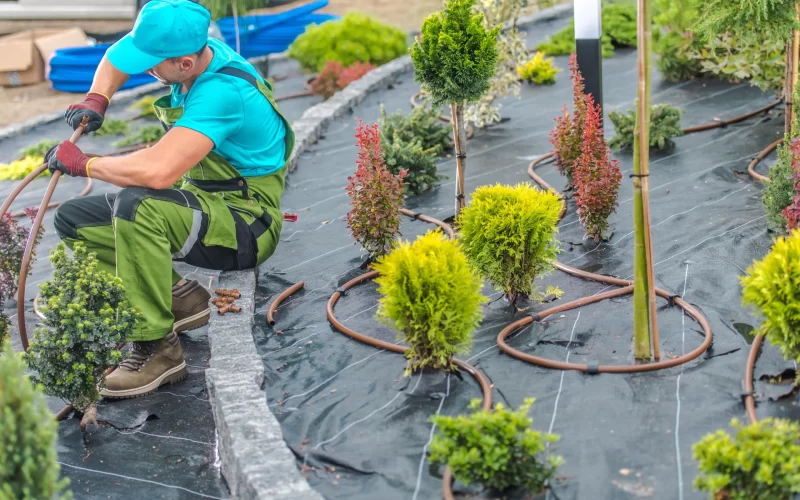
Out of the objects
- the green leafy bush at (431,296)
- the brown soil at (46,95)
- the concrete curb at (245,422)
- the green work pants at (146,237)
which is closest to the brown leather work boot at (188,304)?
the green work pants at (146,237)

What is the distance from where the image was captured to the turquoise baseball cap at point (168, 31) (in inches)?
161

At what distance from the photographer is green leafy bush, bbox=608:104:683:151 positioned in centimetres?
606

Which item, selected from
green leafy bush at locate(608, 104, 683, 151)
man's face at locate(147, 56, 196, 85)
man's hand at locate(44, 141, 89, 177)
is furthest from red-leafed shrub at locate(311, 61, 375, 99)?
man's hand at locate(44, 141, 89, 177)

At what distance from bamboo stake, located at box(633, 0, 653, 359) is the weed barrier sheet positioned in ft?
0.59

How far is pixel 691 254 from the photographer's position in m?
4.61

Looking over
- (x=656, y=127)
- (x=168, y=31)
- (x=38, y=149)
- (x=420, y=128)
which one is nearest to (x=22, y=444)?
(x=168, y=31)

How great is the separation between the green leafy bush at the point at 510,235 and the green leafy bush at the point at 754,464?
1570 millimetres

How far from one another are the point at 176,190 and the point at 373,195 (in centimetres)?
99

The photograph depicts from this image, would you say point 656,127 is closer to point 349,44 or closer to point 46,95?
point 349,44

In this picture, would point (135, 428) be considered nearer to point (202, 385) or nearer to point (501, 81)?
point (202, 385)

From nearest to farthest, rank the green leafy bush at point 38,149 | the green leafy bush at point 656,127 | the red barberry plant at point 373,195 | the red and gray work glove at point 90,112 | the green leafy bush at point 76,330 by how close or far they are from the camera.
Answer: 1. the green leafy bush at point 76,330
2. the red and gray work glove at point 90,112
3. the red barberry plant at point 373,195
4. the green leafy bush at point 656,127
5. the green leafy bush at point 38,149

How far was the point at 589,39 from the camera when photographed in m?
5.99

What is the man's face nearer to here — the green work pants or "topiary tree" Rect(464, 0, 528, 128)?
the green work pants

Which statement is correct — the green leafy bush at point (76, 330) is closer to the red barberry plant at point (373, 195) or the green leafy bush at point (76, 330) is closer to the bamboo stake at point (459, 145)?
the red barberry plant at point (373, 195)
